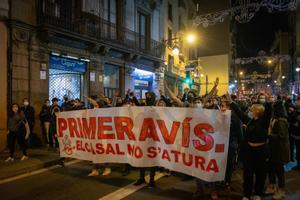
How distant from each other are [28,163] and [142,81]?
13858 mm

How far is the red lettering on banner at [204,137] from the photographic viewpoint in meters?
5.69

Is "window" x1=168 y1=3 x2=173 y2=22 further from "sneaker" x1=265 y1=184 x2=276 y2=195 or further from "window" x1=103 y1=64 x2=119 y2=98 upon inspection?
"sneaker" x1=265 y1=184 x2=276 y2=195

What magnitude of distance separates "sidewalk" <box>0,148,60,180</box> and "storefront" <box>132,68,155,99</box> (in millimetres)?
10570

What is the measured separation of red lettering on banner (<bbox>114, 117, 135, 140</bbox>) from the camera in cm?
684

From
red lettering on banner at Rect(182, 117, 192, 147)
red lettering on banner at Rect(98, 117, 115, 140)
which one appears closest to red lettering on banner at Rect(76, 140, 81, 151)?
red lettering on banner at Rect(98, 117, 115, 140)

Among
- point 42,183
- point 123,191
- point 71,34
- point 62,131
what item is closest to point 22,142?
point 62,131

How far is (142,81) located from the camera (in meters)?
22.2

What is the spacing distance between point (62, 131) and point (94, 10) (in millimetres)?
10025

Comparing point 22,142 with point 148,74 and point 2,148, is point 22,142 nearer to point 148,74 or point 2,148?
point 2,148

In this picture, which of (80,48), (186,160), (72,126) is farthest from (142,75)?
(186,160)

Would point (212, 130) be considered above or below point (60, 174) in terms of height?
above

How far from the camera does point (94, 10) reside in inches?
653

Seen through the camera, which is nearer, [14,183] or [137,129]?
[137,129]

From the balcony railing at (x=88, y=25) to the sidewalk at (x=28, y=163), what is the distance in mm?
5467
